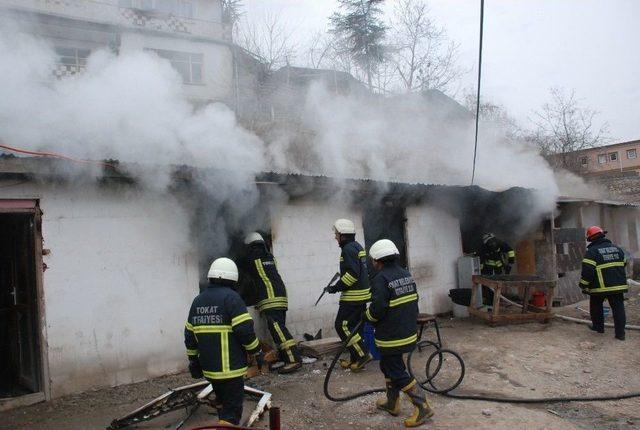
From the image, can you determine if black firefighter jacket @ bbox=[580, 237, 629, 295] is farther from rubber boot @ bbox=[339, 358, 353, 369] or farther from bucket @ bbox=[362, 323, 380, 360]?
rubber boot @ bbox=[339, 358, 353, 369]

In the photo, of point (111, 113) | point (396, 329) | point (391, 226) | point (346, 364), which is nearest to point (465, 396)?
point (396, 329)

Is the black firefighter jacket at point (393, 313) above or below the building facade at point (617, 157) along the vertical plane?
below

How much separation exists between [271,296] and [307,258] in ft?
4.83

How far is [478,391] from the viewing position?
5.41 meters

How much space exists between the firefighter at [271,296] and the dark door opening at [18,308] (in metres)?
2.76

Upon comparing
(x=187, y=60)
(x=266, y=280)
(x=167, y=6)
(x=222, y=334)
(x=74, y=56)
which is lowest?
(x=222, y=334)

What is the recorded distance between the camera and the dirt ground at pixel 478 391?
461 centimetres

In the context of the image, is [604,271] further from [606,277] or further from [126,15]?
[126,15]

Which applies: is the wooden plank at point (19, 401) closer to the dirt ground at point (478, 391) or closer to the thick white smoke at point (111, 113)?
the dirt ground at point (478, 391)

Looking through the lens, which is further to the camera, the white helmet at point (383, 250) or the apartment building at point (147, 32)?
the apartment building at point (147, 32)

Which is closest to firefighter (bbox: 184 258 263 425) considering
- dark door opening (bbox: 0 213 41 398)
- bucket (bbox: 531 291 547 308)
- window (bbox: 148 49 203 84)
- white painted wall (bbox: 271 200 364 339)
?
dark door opening (bbox: 0 213 41 398)

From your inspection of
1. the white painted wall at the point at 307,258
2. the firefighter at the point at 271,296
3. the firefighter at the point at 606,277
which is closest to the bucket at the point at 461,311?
the firefighter at the point at 606,277

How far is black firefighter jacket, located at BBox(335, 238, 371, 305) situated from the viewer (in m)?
6.15

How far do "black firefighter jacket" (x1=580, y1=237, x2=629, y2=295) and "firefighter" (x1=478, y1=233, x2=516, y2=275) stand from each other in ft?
8.14
